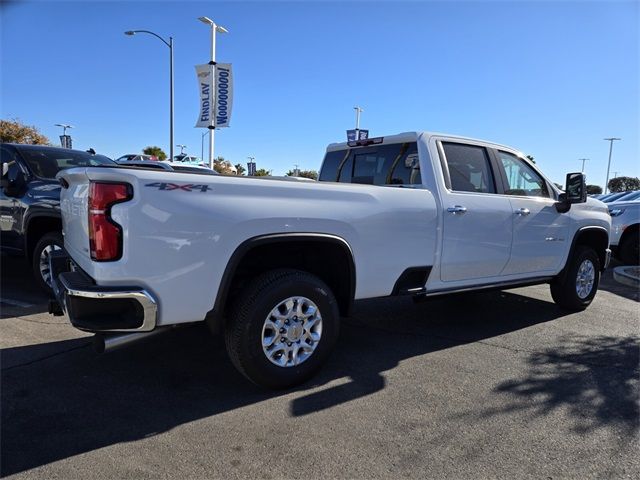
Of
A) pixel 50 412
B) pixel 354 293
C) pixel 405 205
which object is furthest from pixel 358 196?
pixel 50 412

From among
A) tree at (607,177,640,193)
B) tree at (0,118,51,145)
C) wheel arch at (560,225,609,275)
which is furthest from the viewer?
tree at (607,177,640,193)

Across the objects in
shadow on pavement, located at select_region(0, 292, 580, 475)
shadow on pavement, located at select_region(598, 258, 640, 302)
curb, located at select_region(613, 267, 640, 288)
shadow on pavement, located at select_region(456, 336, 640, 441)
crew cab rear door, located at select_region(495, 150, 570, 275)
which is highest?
crew cab rear door, located at select_region(495, 150, 570, 275)

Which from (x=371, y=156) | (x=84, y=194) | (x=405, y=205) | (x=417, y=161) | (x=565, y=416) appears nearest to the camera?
(x=84, y=194)

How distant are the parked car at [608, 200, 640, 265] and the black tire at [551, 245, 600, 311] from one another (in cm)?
472

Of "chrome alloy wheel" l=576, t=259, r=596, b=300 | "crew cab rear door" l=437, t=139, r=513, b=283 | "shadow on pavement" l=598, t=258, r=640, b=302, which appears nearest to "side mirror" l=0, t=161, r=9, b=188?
"crew cab rear door" l=437, t=139, r=513, b=283

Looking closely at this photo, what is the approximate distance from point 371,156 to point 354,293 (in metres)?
1.87

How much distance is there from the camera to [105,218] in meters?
2.70

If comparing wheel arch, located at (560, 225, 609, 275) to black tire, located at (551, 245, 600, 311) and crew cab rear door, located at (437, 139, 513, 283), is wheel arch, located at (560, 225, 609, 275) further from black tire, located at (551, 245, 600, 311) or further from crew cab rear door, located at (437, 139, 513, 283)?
crew cab rear door, located at (437, 139, 513, 283)

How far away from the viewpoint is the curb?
785cm

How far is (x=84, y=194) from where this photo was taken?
9.52 feet

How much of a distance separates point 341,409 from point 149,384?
144 cm

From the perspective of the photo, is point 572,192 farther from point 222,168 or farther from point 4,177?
point 222,168

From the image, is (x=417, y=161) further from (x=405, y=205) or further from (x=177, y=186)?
(x=177, y=186)

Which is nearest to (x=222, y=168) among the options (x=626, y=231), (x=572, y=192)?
(x=626, y=231)
